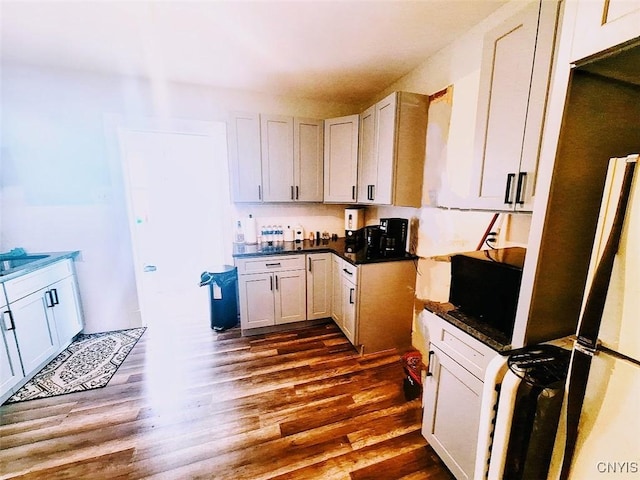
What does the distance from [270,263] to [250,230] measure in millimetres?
591

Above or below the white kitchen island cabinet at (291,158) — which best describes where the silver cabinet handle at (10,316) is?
below

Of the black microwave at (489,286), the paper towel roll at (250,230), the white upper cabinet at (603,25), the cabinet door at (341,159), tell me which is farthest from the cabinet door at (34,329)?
the white upper cabinet at (603,25)

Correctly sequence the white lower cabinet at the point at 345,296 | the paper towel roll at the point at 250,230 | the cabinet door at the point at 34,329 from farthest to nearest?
the paper towel roll at the point at 250,230
the white lower cabinet at the point at 345,296
the cabinet door at the point at 34,329

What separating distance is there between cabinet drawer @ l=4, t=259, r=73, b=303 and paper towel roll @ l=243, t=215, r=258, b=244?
173 cm

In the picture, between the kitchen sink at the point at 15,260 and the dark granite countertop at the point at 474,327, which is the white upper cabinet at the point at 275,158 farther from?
the dark granite countertop at the point at 474,327

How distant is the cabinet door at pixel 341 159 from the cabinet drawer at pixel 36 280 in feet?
9.06

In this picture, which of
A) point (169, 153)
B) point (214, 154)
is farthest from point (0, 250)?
point (214, 154)

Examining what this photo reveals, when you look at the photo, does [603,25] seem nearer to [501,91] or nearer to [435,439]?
[501,91]

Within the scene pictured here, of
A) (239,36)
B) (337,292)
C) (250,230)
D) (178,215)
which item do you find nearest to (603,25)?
(239,36)

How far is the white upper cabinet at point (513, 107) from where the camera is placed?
3.49ft

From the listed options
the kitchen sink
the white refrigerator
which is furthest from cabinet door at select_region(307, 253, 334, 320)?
the kitchen sink

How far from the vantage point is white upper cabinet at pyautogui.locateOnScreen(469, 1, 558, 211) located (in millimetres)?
1064

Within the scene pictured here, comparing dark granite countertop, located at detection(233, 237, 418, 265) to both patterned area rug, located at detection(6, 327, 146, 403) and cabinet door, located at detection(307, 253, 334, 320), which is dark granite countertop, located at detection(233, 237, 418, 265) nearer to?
cabinet door, located at detection(307, 253, 334, 320)

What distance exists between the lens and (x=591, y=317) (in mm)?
708
